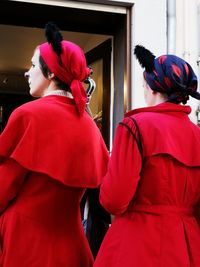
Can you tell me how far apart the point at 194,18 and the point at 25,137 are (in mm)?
2485

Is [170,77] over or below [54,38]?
below

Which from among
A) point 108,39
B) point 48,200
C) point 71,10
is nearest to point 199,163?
point 48,200

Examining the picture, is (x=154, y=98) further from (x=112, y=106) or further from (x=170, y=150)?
(x=112, y=106)

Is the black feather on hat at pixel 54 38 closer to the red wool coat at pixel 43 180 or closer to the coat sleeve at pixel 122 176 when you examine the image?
the red wool coat at pixel 43 180

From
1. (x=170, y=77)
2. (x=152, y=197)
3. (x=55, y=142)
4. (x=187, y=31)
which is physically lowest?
(x=152, y=197)

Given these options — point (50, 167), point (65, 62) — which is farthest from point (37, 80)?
point (50, 167)

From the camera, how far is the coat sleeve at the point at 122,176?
1.64 meters

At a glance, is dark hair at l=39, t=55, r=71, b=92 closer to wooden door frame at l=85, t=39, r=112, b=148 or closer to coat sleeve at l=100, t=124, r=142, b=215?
coat sleeve at l=100, t=124, r=142, b=215

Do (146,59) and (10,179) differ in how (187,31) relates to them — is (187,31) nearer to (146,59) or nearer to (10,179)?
(146,59)

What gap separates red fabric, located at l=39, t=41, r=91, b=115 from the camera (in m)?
1.98

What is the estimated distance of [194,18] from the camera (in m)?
3.83

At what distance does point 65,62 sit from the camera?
6.49 ft

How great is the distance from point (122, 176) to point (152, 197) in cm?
15

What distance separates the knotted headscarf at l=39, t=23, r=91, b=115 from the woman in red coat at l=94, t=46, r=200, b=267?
0.30 meters
